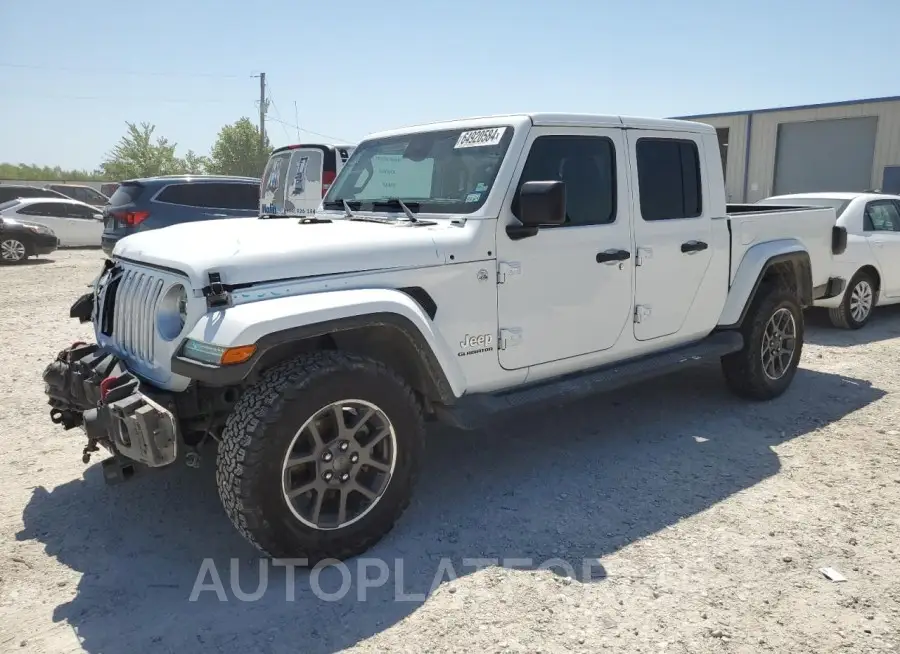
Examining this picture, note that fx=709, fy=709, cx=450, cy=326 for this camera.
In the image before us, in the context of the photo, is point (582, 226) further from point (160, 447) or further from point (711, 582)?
point (160, 447)

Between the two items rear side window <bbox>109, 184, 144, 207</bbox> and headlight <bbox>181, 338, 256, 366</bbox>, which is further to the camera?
rear side window <bbox>109, 184, 144, 207</bbox>

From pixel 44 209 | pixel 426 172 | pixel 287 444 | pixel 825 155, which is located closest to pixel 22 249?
pixel 44 209

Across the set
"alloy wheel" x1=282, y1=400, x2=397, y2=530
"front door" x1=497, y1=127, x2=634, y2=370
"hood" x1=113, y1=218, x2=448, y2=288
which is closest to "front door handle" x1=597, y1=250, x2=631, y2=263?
"front door" x1=497, y1=127, x2=634, y2=370

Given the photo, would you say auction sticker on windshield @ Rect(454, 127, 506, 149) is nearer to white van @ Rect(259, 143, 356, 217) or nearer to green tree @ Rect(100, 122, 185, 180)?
white van @ Rect(259, 143, 356, 217)

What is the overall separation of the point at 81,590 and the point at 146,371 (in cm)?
99

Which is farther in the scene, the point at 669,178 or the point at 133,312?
the point at 669,178

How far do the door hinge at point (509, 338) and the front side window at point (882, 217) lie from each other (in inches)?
259

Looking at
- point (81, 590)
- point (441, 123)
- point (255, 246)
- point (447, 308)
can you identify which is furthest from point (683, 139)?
point (81, 590)

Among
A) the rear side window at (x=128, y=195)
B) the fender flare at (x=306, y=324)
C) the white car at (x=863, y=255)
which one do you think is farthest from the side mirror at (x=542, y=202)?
→ the rear side window at (x=128, y=195)

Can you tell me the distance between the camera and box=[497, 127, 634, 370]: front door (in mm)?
3814

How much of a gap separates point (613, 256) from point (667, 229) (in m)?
0.61

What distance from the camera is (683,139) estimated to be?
485 cm

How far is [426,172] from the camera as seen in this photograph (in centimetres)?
418

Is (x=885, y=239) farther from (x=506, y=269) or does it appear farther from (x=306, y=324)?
(x=306, y=324)
